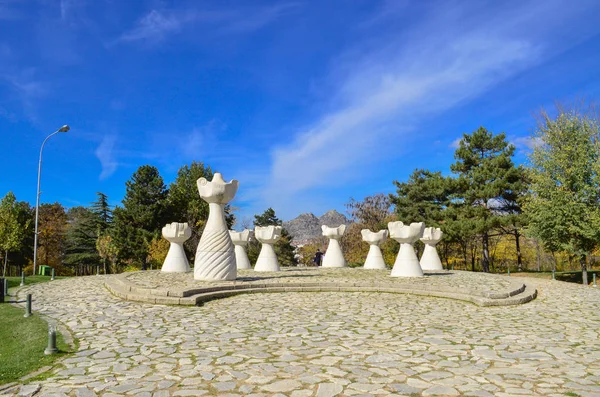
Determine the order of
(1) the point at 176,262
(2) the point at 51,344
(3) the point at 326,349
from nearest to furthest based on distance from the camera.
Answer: (2) the point at 51,344
(3) the point at 326,349
(1) the point at 176,262

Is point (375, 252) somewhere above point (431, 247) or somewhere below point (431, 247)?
below

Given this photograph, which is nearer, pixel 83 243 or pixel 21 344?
pixel 21 344

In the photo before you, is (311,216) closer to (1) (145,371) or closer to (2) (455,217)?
(2) (455,217)

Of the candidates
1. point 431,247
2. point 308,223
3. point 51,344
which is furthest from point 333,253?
point 308,223

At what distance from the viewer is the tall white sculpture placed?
436 inches

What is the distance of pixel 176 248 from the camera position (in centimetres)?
1546

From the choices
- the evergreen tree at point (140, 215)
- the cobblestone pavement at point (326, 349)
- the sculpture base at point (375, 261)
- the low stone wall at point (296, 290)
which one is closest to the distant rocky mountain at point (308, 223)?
the evergreen tree at point (140, 215)

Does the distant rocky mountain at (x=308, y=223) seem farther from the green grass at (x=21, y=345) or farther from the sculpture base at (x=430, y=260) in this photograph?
the green grass at (x=21, y=345)

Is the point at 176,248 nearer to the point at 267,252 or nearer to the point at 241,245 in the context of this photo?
the point at 267,252

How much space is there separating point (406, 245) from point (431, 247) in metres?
4.78

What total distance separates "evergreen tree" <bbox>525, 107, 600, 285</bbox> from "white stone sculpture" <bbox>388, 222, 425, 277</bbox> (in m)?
7.71

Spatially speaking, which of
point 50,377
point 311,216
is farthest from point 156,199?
point 311,216

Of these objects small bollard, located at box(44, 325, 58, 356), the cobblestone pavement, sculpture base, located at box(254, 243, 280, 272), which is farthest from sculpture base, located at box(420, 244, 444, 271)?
small bollard, located at box(44, 325, 58, 356)

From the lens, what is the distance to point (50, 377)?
4.07 metres
